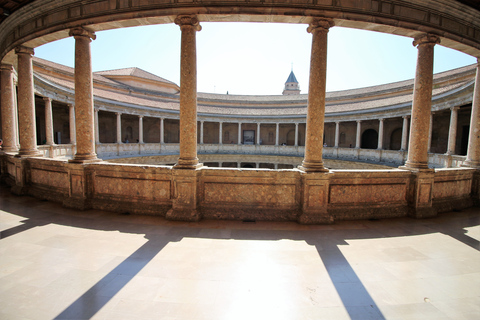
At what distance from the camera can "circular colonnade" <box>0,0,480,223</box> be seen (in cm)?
602

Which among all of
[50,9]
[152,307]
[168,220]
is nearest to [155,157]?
[50,9]

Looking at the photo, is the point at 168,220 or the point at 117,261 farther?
the point at 168,220

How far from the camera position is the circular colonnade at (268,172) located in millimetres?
6016

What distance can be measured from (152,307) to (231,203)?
347 cm

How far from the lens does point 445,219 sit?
644 cm

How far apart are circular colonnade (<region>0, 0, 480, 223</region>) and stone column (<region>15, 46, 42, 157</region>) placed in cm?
200

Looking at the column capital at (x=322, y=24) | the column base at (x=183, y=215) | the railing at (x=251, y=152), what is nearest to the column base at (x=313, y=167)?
the column base at (x=183, y=215)

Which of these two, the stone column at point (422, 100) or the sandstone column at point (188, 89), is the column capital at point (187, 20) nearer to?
the sandstone column at point (188, 89)

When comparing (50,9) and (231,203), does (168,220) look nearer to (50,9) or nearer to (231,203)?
(231,203)

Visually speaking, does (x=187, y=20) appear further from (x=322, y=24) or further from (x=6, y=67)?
(x=6, y=67)

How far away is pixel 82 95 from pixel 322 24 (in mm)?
7312

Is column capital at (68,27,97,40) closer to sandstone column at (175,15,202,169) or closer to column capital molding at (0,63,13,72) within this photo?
sandstone column at (175,15,202,169)

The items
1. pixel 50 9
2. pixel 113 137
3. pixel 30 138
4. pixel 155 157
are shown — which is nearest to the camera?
pixel 50 9

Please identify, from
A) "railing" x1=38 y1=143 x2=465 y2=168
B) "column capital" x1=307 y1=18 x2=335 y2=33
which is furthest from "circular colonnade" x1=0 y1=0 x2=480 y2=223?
"railing" x1=38 y1=143 x2=465 y2=168
